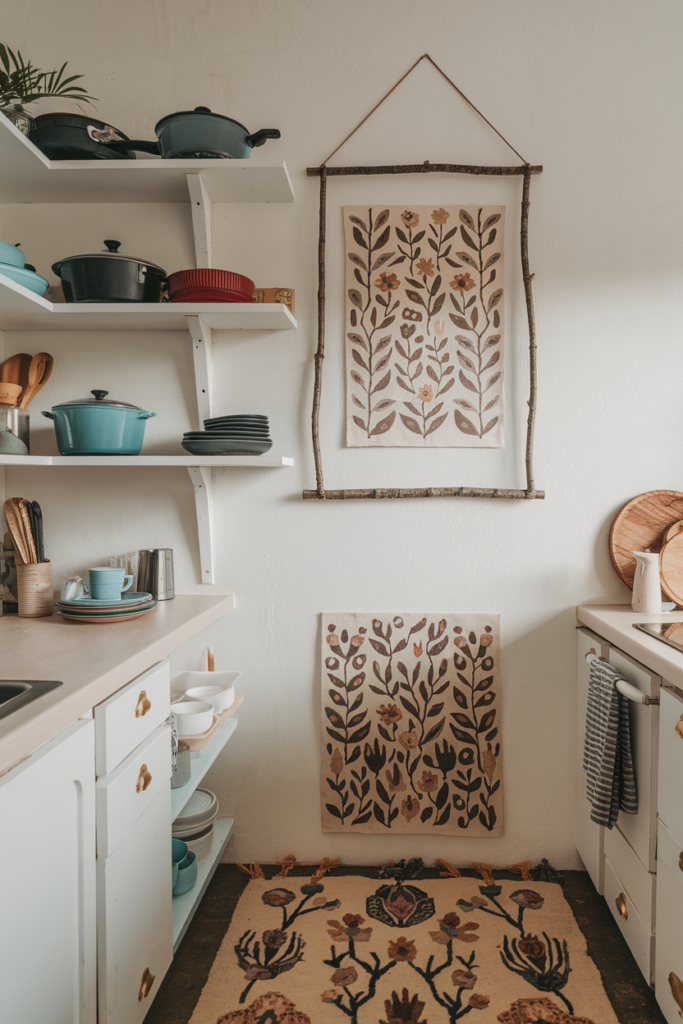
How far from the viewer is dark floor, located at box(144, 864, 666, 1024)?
1450mm

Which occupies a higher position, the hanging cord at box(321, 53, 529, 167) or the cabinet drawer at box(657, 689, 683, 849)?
the hanging cord at box(321, 53, 529, 167)

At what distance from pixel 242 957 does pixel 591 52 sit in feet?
8.94

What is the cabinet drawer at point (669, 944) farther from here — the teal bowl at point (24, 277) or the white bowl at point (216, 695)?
the teal bowl at point (24, 277)

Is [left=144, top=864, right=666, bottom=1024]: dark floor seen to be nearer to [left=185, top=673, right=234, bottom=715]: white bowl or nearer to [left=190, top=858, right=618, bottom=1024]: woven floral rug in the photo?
[left=190, top=858, right=618, bottom=1024]: woven floral rug

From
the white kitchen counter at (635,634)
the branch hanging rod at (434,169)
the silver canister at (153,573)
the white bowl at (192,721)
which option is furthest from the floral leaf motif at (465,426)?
the white bowl at (192,721)

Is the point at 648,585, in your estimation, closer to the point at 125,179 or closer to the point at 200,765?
the point at 200,765

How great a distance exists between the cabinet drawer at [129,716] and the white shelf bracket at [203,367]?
33.0 inches

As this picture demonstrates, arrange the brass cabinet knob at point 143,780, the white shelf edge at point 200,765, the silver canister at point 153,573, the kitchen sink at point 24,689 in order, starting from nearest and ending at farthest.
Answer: the kitchen sink at point 24,689 → the brass cabinet knob at point 143,780 → the white shelf edge at point 200,765 → the silver canister at point 153,573

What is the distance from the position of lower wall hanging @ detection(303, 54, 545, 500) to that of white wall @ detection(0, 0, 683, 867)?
0.05 metres

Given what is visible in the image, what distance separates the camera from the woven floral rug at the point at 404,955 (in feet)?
4.75

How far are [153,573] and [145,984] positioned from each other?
1.00 m

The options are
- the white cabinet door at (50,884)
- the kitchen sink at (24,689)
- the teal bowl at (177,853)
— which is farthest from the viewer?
the teal bowl at (177,853)

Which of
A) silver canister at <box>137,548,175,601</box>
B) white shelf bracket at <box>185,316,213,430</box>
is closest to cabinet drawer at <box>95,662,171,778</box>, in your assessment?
silver canister at <box>137,548,175,601</box>

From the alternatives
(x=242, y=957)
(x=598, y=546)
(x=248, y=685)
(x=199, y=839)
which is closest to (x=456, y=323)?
(x=598, y=546)
